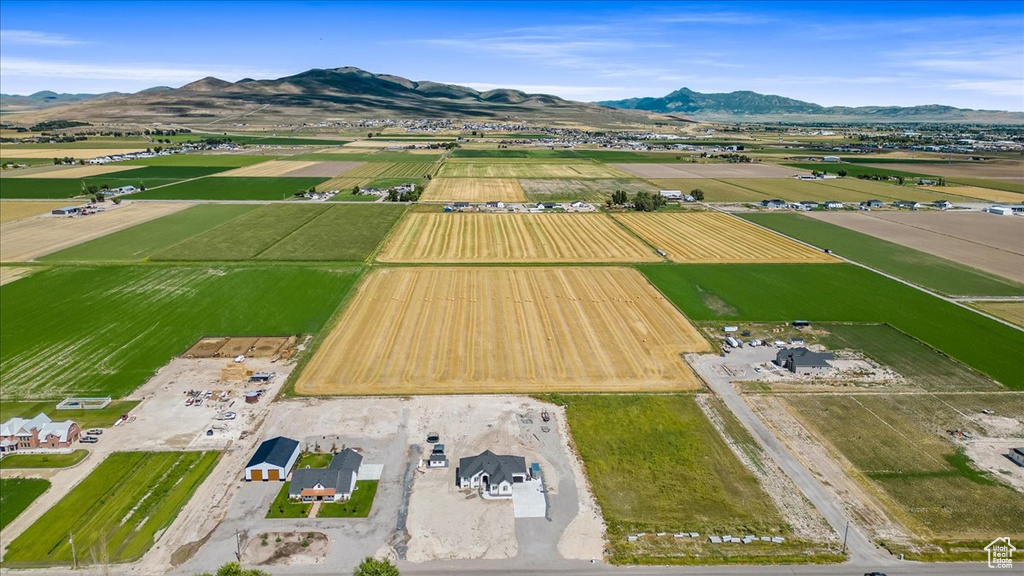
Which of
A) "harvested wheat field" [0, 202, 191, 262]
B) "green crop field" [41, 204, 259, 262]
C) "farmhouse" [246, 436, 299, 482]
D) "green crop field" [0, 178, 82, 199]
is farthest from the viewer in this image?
"green crop field" [0, 178, 82, 199]

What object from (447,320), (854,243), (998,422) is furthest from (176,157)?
(998,422)

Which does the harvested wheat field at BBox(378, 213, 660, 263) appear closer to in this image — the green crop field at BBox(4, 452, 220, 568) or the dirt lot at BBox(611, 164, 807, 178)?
the green crop field at BBox(4, 452, 220, 568)

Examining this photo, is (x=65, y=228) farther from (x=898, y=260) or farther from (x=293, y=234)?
(x=898, y=260)

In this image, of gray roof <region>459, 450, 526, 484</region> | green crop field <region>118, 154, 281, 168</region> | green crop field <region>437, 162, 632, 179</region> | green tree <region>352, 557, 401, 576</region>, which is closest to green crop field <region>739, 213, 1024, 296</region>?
gray roof <region>459, 450, 526, 484</region>

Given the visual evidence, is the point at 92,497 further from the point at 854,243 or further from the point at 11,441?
the point at 854,243

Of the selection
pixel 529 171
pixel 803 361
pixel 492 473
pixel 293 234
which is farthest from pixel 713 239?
pixel 529 171

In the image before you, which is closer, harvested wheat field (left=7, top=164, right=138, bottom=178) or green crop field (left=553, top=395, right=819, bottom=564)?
green crop field (left=553, top=395, right=819, bottom=564)

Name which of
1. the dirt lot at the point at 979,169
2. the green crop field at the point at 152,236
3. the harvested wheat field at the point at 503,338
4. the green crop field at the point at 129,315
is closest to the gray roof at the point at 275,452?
the harvested wheat field at the point at 503,338
